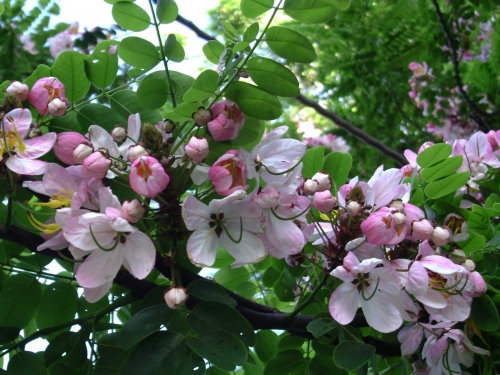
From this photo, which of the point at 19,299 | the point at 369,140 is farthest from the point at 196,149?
the point at 369,140

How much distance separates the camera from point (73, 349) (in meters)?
0.68

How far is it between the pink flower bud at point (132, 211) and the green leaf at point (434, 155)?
16.3 inches

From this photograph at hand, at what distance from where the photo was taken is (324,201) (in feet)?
2.13

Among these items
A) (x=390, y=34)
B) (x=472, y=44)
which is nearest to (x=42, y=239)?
(x=390, y=34)

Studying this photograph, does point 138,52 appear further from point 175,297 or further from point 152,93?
point 175,297

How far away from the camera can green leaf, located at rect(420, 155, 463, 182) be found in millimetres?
792

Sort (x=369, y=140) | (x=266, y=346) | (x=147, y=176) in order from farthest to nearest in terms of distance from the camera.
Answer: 1. (x=369, y=140)
2. (x=266, y=346)
3. (x=147, y=176)

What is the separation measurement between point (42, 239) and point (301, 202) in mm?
289

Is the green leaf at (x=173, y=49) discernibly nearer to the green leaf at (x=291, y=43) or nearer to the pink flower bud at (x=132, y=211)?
the green leaf at (x=291, y=43)

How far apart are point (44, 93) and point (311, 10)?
1.09 feet

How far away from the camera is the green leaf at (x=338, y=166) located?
835 mm

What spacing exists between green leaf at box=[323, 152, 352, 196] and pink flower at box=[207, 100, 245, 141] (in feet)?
0.71

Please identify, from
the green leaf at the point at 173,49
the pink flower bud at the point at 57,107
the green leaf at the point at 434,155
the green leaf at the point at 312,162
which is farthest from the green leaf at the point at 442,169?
the pink flower bud at the point at 57,107

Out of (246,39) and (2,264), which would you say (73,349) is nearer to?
(2,264)
